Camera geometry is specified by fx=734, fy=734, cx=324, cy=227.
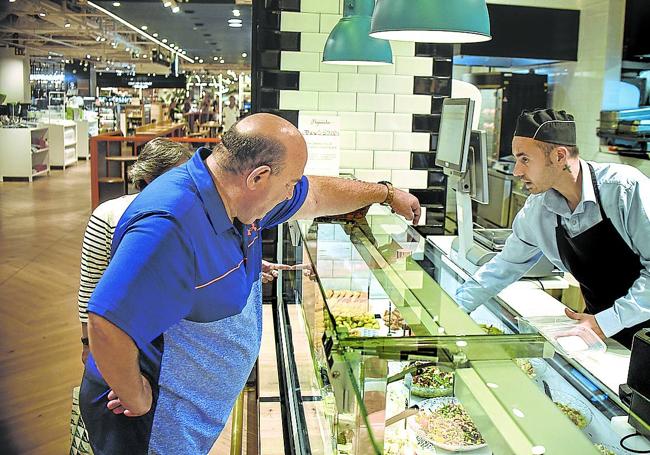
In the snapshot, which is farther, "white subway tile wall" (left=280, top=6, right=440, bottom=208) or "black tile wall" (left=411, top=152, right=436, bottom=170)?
"black tile wall" (left=411, top=152, right=436, bottom=170)

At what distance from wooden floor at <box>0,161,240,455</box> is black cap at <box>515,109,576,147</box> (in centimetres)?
194

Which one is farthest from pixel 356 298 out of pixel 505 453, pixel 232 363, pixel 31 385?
pixel 31 385

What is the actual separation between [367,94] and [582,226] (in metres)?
2.42

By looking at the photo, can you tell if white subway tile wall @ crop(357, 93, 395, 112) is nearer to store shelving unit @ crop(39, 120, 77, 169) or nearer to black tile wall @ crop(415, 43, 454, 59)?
black tile wall @ crop(415, 43, 454, 59)

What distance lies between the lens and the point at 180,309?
183 centimetres

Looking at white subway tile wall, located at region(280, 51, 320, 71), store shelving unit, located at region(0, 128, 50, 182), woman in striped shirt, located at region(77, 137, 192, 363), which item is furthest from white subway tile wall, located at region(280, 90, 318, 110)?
store shelving unit, located at region(0, 128, 50, 182)

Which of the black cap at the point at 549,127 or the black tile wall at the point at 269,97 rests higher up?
the black tile wall at the point at 269,97

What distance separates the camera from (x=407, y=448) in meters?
1.89

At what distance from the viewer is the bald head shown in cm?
189

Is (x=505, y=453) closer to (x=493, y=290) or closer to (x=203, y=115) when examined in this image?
(x=493, y=290)

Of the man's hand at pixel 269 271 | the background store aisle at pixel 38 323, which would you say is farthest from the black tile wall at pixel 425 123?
the background store aisle at pixel 38 323

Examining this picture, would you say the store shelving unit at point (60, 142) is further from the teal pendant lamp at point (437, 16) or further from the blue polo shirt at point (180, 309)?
the blue polo shirt at point (180, 309)

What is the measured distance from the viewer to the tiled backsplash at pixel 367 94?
5.03 meters

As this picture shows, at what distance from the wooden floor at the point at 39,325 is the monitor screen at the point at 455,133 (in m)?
1.92
